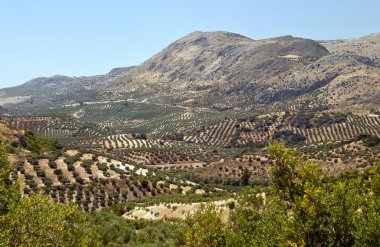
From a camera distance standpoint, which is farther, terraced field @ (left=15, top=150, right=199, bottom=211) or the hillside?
the hillside

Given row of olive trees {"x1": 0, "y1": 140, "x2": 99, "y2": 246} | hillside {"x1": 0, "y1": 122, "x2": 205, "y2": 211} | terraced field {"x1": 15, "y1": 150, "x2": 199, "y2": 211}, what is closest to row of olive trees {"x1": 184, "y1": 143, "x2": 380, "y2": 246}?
row of olive trees {"x1": 0, "y1": 140, "x2": 99, "y2": 246}

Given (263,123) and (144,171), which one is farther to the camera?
(263,123)

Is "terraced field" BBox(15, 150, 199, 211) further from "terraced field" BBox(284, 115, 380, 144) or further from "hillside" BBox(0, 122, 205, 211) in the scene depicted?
"terraced field" BBox(284, 115, 380, 144)

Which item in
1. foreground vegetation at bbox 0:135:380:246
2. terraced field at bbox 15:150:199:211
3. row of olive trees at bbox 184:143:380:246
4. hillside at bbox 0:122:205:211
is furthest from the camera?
hillside at bbox 0:122:205:211

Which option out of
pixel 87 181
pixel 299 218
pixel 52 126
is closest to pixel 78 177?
pixel 87 181

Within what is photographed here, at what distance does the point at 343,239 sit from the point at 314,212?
2.15 meters

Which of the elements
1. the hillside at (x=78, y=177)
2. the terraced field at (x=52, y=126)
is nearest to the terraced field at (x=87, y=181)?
the hillside at (x=78, y=177)

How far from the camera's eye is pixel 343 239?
1925cm

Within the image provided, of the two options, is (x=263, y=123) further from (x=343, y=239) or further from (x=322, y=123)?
(x=343, y=239)

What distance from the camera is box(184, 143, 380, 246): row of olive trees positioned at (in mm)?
18922

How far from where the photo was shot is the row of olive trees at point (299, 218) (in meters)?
18.9

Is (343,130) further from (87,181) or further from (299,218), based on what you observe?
(299,218)

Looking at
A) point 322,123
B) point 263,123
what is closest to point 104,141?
point 263,123

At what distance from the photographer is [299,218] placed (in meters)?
19.7
